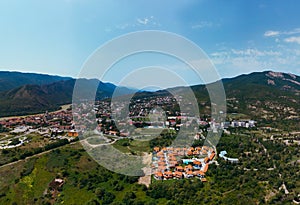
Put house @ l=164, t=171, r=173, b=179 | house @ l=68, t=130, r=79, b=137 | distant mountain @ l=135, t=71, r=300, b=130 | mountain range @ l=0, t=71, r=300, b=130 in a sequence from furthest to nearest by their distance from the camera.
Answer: mountain range @ l=0, t=71, r=300, b=130
distant mountain @ l=135, t=71, r=300, b=130
house @ l=68, t=130, r=79, b=137
house @ l=164, t=171, r=173, b=179

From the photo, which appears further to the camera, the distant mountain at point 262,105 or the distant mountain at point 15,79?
the distant mountain at point 15,79

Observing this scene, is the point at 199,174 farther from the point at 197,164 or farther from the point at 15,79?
the point at 15,79

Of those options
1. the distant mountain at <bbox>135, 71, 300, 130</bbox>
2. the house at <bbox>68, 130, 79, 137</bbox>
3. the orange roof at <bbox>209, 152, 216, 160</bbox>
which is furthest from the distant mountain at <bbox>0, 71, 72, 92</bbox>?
the orange roof at <bbox>209, 152, 216, 160</bbox>

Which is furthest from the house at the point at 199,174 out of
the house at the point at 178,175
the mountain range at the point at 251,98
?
the mountain range at the point at 251,98

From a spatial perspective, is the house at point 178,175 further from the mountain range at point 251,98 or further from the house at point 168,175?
the mountain range at point 251,98

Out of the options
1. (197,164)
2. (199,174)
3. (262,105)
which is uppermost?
(262,105)

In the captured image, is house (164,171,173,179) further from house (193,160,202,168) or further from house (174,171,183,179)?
house (193,160,202,168)

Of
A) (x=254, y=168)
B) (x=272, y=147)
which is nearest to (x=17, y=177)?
(x=254, y=168)

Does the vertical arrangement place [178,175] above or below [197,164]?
below

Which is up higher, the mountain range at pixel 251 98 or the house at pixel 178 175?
the mountain range at pixel 251 98

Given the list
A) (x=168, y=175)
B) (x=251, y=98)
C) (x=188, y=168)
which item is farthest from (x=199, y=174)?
(x=251, y=98)

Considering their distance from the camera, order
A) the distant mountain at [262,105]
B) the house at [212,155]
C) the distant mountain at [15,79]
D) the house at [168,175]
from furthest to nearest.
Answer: the distant mountain at [15,79] < the distant mountain at [262,105] < the house at [212,155] < the house at [168,175]
